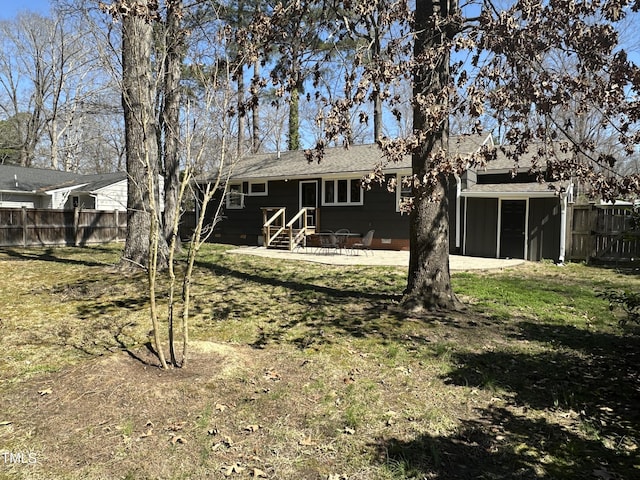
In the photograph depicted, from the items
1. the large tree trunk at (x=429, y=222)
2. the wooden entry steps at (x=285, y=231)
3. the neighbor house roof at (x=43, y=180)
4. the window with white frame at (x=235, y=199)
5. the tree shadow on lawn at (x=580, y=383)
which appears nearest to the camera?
the tree shadow on lawn at (x=580, y=383)

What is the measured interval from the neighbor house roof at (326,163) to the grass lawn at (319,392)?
8.70 m

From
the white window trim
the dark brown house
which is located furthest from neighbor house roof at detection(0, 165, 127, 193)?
A: the dark brown house

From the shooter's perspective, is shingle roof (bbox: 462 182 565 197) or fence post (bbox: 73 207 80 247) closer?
shingle roof (bbox: 462 182 565 197)

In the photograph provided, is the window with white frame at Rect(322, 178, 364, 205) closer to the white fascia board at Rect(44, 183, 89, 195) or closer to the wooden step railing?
the wooden step railing

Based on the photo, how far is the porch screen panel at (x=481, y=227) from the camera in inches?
529

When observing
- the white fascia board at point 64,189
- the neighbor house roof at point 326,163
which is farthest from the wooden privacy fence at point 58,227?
the white fascia board at point 64,189

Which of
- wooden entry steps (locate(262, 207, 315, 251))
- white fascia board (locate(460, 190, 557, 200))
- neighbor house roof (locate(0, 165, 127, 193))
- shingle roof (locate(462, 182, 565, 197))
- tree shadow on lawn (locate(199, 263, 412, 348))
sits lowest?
tree shadow on lawn (locate(199, 263, 412, 348))

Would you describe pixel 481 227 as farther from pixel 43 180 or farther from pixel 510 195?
pixel 43 180

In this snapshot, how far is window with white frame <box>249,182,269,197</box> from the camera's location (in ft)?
58.8

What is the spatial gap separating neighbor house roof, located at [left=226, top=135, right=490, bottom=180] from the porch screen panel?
1806 mm

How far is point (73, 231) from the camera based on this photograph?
53.6 feet

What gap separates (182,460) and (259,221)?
1541 cm

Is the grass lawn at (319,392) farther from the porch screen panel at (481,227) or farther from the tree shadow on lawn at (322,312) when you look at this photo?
the porch screen panel at (481,227)

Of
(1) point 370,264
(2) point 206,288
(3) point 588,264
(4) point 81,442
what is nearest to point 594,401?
(4) point 81,442
